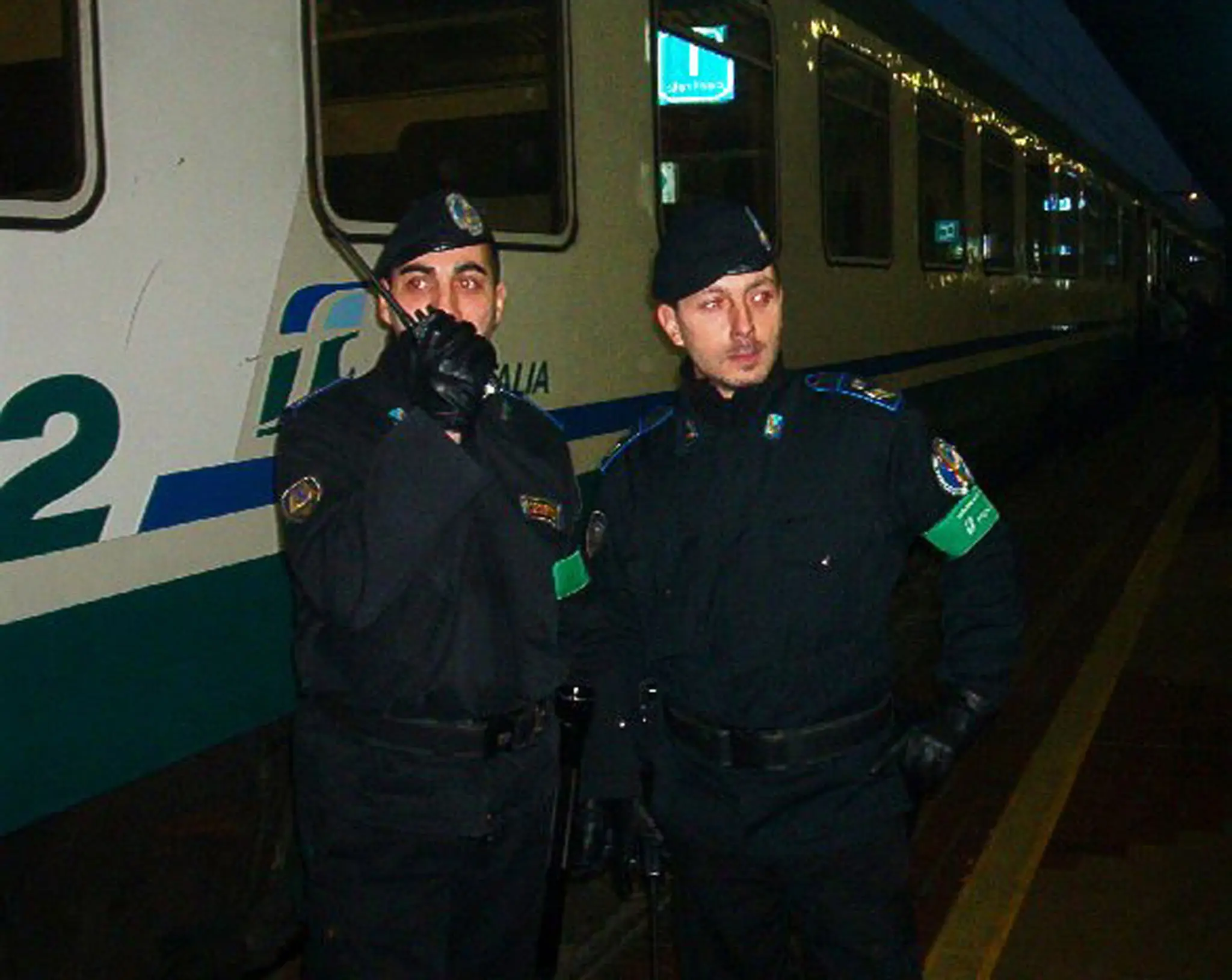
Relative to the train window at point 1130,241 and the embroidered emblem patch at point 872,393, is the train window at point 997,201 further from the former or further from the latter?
the train window at point 1130,241

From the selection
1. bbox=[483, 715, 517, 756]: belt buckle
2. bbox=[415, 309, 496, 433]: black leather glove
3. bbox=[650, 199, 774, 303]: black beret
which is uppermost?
bbox=[650, 199, 774, 303]: black beret

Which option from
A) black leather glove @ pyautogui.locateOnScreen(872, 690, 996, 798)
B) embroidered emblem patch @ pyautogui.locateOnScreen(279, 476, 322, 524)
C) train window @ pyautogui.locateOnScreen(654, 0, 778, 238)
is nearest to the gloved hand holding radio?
embroidered emblem patch @ pyautogui.locateOnScreen(279, 476, 322, 524)

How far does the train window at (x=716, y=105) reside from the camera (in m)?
4.42

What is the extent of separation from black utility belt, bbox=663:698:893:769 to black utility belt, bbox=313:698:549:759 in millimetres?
357

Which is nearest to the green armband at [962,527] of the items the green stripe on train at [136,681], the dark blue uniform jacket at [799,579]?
the dark blue uniform jacket at [799,579]

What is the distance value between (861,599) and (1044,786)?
8.74 ft

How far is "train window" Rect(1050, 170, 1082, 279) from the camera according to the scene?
440 inches

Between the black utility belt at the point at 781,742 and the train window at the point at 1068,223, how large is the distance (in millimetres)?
9234

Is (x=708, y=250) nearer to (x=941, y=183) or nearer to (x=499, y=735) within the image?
(x=499, y=735)

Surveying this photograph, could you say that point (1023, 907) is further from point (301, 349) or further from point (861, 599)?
point (301, 349)

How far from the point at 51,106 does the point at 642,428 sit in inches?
45.3

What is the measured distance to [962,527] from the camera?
7.80 ft

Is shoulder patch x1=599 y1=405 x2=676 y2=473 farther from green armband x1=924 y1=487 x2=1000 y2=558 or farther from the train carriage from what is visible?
the train carriage

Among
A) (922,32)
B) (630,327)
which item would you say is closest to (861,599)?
(630,327)
